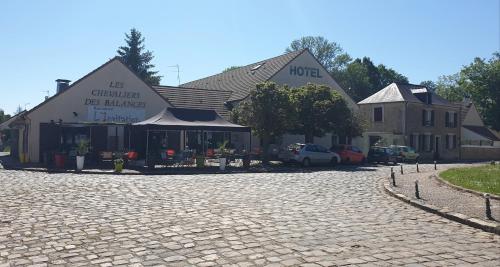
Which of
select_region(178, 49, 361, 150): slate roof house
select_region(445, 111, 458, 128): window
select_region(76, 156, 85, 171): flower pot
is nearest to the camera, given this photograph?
select_region(76, 156, 85, 171): flower pot

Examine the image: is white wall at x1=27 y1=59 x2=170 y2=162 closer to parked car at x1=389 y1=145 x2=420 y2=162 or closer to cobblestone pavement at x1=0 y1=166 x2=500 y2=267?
cobblestone pavement at x1=0 y1=166 x2=500 y2=267

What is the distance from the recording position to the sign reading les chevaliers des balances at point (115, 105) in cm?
2922

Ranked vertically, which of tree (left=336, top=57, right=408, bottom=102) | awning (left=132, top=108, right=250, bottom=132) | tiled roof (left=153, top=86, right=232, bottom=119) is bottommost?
awning (left=132, top=108, right=250, bottom=132)

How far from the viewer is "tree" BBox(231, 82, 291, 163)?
89.5ft

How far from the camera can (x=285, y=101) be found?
2762cm

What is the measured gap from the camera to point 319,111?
31578mm

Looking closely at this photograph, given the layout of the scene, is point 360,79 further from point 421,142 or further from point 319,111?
point 319,111

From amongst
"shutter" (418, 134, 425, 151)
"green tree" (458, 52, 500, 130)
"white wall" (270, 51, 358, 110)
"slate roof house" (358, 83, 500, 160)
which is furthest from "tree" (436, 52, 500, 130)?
"white wall" (270, 51, 358, 110)

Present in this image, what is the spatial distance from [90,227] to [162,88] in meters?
29.3

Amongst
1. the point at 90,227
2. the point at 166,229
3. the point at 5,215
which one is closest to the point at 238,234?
the point at 166,229

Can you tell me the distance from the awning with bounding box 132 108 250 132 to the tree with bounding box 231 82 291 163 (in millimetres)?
1383

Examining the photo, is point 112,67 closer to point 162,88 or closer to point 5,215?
point 162,88

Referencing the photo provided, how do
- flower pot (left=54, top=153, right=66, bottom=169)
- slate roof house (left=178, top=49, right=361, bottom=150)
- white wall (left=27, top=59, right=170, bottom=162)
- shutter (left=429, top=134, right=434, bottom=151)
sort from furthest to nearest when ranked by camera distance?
shutter (left=429, top=134, right=434, bottom=151)
slate roof house (left=178, top=49, right=361, bottom=150)
white wall (left=27, top=59, right=170, bottom=162)
flower pot (left=54, top=153, right=66, bottom=169)

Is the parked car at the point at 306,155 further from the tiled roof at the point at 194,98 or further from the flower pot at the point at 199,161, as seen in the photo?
the tiled roof at the point at 194,98
